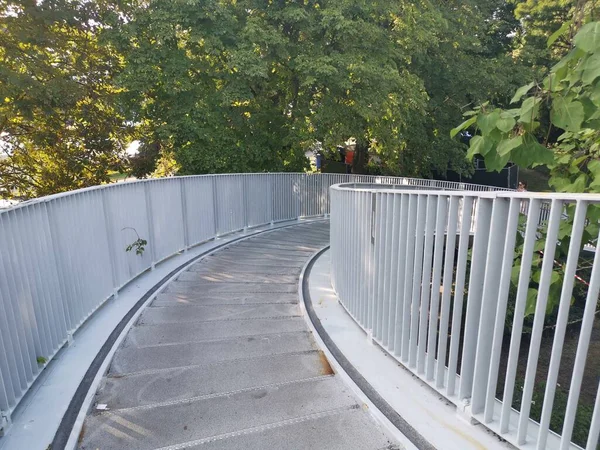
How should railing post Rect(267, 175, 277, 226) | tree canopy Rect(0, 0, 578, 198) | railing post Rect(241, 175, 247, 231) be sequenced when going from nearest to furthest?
railing post Rect(241, 175, 247, 231) < railing post Rect(267, 175, 277, 226) < tree canopy Rect(0, 0, 578, 198)

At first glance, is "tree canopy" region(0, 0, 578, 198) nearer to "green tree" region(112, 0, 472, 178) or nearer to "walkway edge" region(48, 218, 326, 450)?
"green tree" region(112, 0, 472, 178)

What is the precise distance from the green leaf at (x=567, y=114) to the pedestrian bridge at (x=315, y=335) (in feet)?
1.39

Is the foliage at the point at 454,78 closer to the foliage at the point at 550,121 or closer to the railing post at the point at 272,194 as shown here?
the railing post at the point at 272,194

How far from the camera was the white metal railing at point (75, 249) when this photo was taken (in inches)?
125

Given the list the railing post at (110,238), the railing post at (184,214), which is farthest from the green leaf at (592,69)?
the railing post at (184,214)

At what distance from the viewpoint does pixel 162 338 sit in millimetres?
4422

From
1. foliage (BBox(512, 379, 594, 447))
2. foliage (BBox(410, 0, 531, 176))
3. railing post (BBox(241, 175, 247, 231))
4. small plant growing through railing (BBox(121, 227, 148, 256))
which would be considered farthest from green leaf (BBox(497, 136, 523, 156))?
foliage (BBox(410, 0, 531, 176))

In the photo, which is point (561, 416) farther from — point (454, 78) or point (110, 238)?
point (454, 78)

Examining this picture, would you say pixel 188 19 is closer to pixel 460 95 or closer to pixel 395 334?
pixel 395 334

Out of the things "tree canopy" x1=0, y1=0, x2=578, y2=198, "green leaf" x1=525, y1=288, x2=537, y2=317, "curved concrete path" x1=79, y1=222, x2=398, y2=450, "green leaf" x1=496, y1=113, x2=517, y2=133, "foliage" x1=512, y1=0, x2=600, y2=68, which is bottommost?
"curved concrete path" x1=79, y1=222, x2=398, y2=450

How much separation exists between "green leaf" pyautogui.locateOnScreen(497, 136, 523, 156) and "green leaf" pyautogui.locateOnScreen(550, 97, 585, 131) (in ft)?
0.65

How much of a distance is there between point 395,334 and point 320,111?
1338 cm

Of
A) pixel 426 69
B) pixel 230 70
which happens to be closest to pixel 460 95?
pixel 426 69

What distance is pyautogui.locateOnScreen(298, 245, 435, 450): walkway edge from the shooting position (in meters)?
2.78
